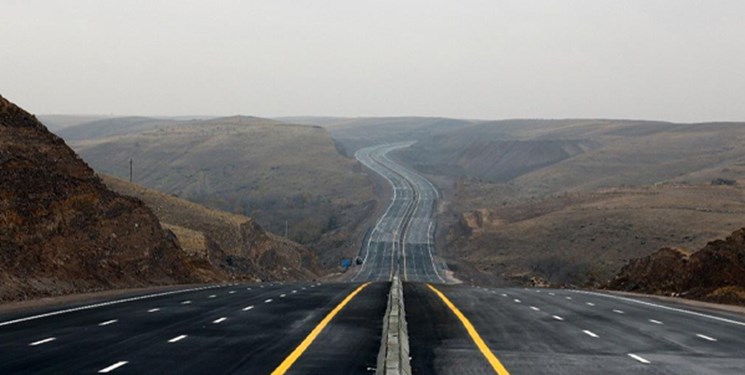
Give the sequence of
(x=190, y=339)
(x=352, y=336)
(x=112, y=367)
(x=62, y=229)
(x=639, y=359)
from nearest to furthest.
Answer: (x=112, y=367), (x=639, y=359), (x=190, y=339), (x=352, y=336), (x=62, y=229)

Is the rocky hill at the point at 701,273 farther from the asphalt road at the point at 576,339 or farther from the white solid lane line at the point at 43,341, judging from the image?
the white solid lane line at the point at 43,341

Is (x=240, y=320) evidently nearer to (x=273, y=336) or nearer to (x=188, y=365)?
(x=273, y=336)

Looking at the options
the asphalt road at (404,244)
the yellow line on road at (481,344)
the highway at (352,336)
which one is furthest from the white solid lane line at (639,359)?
the asphalt road at (404,244)

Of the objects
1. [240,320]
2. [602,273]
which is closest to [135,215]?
[240,320]


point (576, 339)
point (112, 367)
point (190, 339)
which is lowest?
point (576, 339)

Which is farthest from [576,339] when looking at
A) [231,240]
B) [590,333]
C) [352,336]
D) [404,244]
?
[404,244]

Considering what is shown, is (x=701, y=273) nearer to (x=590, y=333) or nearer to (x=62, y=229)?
(x=590, y=333)
